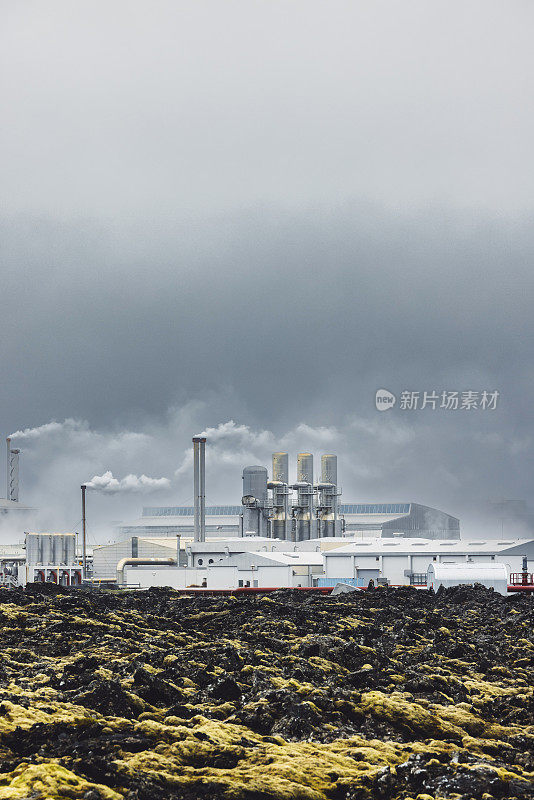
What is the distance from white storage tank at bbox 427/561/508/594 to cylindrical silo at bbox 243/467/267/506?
30.3 metres

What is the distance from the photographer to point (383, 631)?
2288cm

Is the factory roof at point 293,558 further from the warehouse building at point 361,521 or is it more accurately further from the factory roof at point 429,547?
→ the warehouse building at point 361,521

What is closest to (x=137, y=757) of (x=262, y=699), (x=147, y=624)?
(x=262, y=699)

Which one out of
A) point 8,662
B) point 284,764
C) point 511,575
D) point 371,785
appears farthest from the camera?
point 511,575

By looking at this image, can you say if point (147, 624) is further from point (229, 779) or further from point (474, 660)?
point (229, 779)

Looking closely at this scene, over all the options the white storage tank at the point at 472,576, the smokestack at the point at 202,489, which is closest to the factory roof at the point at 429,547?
the white storage tank at the point at 472,576

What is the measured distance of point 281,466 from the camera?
76.6 metres

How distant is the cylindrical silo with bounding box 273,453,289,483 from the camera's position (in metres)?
76.6

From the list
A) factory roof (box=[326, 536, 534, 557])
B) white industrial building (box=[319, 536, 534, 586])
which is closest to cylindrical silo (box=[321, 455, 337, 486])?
factory roof (box=[326, 536, 534, 557])

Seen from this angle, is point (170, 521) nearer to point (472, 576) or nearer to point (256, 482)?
point (256, 482)

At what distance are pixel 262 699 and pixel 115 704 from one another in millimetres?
2048

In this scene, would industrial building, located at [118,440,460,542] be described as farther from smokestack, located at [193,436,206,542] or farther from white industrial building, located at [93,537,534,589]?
white industrial building, located at [93,537,534,589]

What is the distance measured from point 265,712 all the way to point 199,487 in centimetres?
5570

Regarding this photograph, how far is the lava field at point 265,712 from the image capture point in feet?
Result: 30.5
